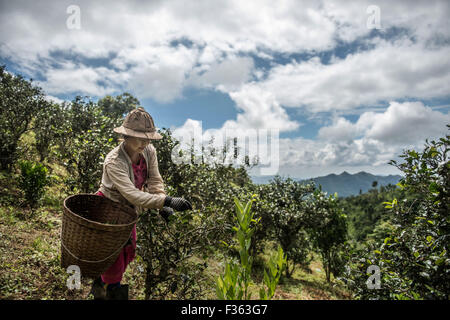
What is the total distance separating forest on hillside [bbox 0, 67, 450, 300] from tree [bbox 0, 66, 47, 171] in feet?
0.14

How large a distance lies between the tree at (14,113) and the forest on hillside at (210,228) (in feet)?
0.14

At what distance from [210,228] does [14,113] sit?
34.3 ft

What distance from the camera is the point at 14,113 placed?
975 cm

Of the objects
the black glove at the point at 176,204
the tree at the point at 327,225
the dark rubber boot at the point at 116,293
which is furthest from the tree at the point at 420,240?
the tree at the point at 327,225

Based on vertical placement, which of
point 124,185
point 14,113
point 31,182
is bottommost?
point 31,182

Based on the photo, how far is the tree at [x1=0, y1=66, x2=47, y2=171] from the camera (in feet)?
28.2

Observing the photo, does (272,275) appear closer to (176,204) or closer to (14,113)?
(176,204)

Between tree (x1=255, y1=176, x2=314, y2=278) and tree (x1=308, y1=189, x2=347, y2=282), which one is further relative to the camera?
tree (x1=308, y1=189, x2=347, y2=282)

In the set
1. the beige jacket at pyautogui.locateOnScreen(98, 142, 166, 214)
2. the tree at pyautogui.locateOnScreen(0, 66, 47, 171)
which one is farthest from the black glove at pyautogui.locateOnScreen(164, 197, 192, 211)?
the tree at pyautogui.locateOnScreen(0, 66, 47, 171)

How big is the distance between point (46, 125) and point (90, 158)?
7383 mm

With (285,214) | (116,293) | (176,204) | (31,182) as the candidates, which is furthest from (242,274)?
(285,214)

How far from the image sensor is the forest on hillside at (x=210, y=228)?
2.42 m

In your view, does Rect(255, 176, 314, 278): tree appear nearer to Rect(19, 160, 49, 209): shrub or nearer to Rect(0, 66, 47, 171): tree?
Rect(19, 160, 49, 209): shrub
